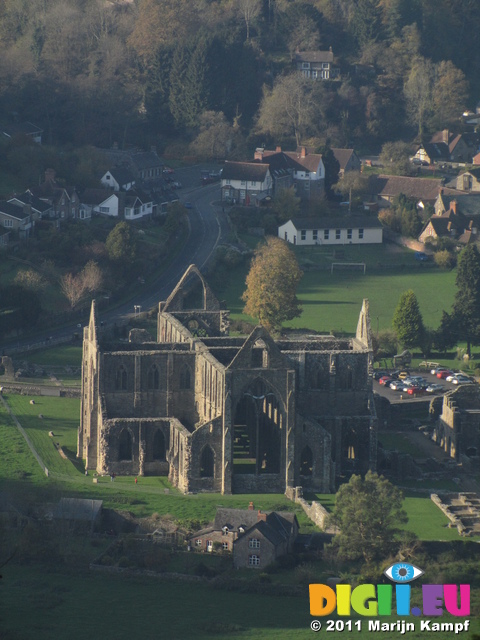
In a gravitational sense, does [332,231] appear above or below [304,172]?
below

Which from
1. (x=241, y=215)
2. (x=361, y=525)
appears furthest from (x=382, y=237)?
(x=361, y=525)

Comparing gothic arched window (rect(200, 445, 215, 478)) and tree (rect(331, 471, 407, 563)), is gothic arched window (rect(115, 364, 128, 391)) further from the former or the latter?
tree (rect(331, 471, 407, 563))

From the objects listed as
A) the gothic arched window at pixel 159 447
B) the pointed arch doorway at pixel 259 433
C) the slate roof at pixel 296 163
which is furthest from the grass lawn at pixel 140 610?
the slate roof at pixel 296 163

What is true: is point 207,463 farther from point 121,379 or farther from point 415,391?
point 415,391

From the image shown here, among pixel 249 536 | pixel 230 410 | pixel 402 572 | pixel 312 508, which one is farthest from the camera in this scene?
pixel 230 410

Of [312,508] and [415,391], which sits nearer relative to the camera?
[312,508]

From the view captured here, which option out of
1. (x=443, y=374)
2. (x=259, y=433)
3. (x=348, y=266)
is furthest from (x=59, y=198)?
(x=259, y=433)

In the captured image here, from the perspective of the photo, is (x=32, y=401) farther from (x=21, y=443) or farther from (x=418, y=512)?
(x=418, y=512)
